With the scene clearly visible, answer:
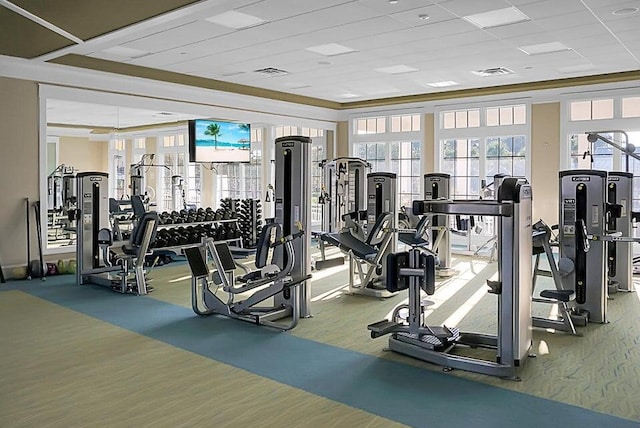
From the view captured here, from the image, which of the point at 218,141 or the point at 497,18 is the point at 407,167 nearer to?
the point at 218,141

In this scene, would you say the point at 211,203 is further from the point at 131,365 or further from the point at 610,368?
the point at 610,368

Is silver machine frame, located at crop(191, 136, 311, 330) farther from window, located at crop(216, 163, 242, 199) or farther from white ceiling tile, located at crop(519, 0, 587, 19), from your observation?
window, located at crop(216, 163, 242, 199)

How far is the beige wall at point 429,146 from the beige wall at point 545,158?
1839 mm

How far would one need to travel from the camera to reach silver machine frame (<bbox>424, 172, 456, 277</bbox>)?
737 centimetres

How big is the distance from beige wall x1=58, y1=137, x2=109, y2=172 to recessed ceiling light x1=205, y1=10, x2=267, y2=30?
336cm

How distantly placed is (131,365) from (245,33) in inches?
150

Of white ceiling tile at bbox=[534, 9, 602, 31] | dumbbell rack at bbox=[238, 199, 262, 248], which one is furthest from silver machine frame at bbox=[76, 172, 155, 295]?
white ceiling tile at bbox=[534, 9, 602, 31]

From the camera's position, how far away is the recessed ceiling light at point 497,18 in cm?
544

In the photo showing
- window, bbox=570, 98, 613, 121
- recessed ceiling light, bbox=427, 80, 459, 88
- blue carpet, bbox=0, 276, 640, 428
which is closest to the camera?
blue carpet, bbox=0, 276, 640, 428

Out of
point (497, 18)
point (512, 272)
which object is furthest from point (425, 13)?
point (512, 272)

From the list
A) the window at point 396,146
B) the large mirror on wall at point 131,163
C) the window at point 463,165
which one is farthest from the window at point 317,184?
the window at point 463,165

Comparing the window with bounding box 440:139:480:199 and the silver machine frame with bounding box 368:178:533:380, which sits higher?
the window with bounding box 440:139:480:199

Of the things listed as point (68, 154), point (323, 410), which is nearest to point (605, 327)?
point (323, 410)

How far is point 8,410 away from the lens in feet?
10.3
